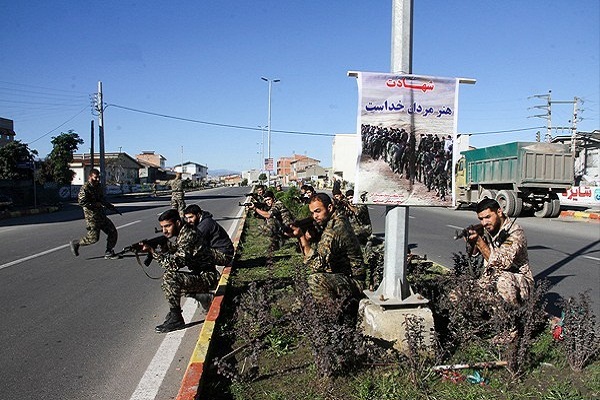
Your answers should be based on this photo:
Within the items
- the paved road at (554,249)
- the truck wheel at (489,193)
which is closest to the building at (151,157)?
the truck wheel at (489,193)

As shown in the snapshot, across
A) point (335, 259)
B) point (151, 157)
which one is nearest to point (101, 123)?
point (335, 259)

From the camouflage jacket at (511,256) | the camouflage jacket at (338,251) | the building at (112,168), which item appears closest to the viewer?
the camouflage jacket at (511,256)

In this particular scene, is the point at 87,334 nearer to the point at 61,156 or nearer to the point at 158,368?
the point at 158,368

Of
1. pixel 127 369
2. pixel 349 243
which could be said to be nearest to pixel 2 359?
Result: pixel 127 369

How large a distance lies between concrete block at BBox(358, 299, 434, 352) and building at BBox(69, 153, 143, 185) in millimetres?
49437

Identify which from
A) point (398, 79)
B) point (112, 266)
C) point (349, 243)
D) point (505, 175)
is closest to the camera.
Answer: point (398, 79)

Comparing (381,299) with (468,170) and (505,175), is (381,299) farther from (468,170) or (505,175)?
(468,170)

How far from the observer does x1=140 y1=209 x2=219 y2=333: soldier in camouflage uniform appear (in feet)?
15.6

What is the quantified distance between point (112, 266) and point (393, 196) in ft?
19.4

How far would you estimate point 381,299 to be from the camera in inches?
144

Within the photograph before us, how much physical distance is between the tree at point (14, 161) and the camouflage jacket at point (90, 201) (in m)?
23.4

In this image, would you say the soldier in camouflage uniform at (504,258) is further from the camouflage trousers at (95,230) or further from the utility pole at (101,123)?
the utility pole at (101,123)

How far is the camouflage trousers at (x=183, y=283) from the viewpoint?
474 cm

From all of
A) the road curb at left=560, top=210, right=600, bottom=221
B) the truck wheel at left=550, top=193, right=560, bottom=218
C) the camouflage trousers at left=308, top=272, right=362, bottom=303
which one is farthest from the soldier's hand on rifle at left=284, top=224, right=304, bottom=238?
the road curb at left=560, top=210, right=600, bottom=221
